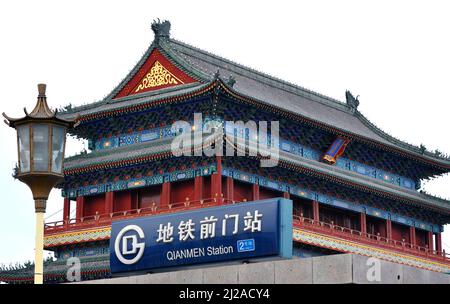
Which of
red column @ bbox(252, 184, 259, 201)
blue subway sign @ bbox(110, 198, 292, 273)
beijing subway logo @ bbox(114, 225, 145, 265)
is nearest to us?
blue subway sign @ bbox(110, 198, 292, 273)

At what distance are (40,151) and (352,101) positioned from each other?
5485 centimetres

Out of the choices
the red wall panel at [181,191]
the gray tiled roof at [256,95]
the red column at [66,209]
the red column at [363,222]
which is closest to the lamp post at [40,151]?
the gray tiled roof at [256,95]

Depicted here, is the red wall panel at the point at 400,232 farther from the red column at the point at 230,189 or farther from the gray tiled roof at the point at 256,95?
the red column at the point at 230,189

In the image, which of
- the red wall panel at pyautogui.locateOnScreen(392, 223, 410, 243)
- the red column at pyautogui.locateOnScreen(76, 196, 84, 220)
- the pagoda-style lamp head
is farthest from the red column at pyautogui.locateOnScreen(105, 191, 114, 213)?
the pagoda-style lamp head

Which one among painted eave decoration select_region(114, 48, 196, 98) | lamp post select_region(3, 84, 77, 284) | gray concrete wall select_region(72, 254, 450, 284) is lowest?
gray concrete wall select_region(72, 254, 450, 284)

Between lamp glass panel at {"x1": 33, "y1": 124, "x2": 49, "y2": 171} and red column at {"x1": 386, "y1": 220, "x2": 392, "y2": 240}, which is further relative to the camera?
red column at {"x1": 386, "y1": 220, "x2": 392, "y2": 240}

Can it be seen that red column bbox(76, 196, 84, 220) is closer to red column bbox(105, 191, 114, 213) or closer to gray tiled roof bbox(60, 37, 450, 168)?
red column bbox(105, 191, 114, 213)

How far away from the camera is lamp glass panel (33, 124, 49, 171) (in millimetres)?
24000

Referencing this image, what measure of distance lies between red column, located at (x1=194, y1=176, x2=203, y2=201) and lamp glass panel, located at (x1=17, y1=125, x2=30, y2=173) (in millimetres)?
30091

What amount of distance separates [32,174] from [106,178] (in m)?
35.5

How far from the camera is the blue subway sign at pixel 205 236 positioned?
127 ft

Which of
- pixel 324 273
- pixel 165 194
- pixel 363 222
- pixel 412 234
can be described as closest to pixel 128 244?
pixel 324 273

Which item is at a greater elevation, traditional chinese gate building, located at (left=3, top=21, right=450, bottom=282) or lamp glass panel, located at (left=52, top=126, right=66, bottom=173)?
traditional chinese gate building, located at (left=3, top=21, right=450, bottom=282)

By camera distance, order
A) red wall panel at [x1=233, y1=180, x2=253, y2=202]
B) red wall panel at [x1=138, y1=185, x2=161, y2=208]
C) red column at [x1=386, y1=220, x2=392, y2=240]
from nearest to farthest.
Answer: red wall panel at [x1=233, y1=180, x2=253, y2=202] < red wall panel at [x1=138, y1=185, x2=161, y2=208] < red column at [x1=386, y1=220, x2=392, y2=240]
